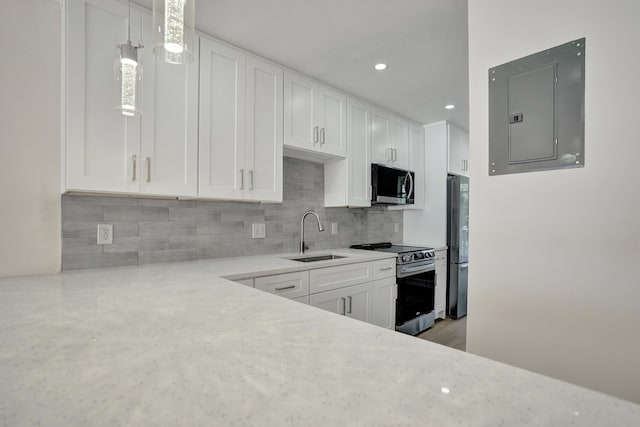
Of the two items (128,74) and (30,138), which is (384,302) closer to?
(128,74)

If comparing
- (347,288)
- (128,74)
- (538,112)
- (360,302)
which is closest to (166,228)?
(128,74)

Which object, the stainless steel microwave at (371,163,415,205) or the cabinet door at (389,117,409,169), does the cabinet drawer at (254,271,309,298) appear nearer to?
the stainless steel microwave at (371,163,415,205)

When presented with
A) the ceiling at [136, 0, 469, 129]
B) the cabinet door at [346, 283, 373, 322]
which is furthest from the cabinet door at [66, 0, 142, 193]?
the cabinet door at [346, 283, 373, 322]

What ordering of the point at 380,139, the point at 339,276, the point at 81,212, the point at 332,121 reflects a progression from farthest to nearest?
the point at 380,139 → the point at 332,121 → the point at 339,276 → the point at 81,212

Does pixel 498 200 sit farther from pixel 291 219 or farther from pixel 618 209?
pixel 291 219

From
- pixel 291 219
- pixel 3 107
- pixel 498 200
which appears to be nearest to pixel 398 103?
pixel 291 219

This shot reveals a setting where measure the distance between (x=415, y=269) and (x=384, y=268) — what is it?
54cm

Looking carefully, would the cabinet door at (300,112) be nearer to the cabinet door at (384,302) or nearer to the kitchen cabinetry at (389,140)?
the kitchen cabinetry at (389,140)

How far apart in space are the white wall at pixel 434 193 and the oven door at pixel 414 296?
0.58 m

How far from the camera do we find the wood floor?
9.93 feet

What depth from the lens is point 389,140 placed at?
3.41m

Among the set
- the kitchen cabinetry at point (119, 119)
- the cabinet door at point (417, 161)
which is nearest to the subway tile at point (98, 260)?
the kitchen cabinetry at point (119, 119)

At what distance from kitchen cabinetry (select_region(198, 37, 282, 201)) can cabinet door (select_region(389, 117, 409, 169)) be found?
1.54 m

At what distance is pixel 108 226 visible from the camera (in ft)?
6.08
